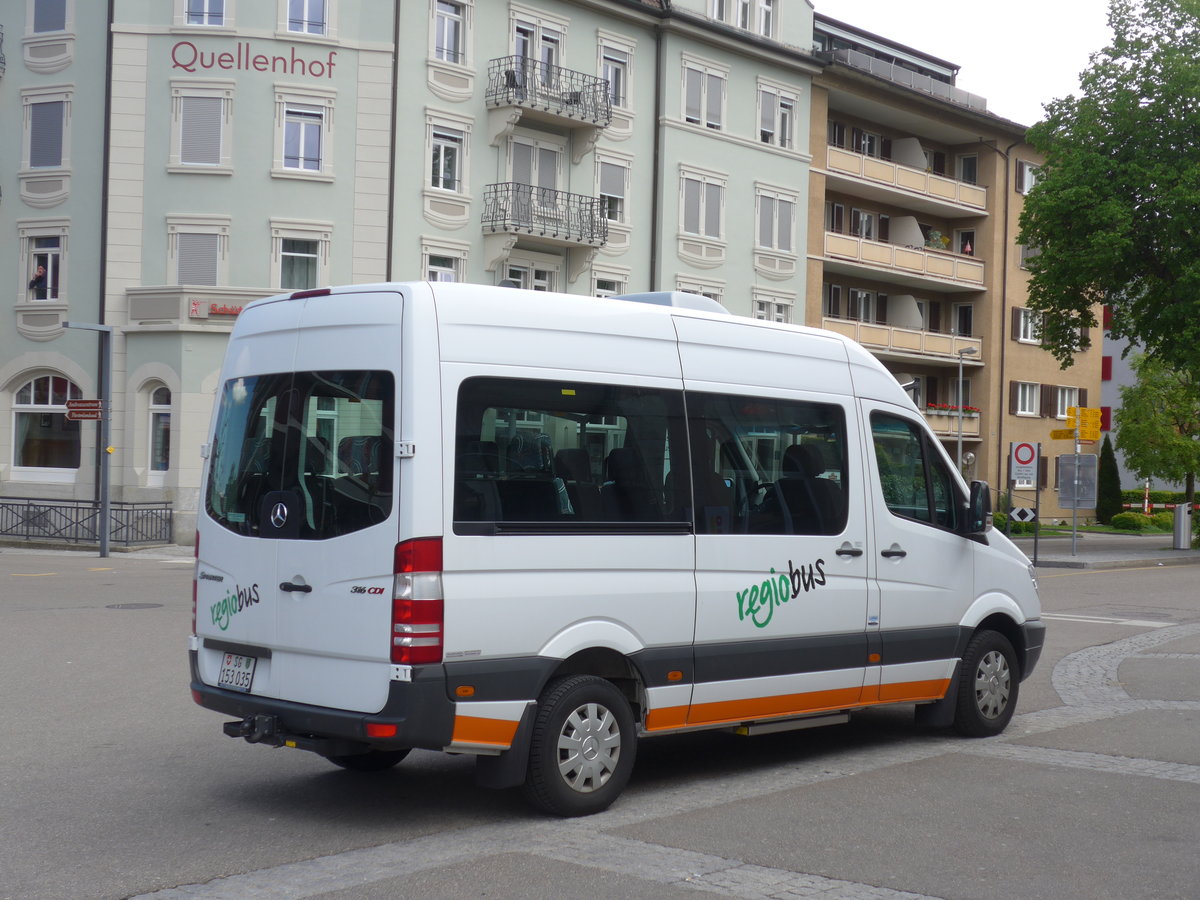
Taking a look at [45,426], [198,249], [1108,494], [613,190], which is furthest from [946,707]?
[1108,494]

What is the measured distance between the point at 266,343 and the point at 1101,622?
13397 millimetres

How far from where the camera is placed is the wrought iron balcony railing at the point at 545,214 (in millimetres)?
35094

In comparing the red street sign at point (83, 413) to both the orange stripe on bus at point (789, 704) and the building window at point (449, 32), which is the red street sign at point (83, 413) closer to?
the building window at point (449, 32)

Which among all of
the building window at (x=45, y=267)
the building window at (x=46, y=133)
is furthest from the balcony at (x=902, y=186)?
the building window at (x=45, y=267)

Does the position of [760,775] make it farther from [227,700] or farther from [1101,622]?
[1101,622]

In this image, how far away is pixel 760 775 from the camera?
782 centimetres

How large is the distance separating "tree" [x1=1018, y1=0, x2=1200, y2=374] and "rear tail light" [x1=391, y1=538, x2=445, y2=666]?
3258 cm

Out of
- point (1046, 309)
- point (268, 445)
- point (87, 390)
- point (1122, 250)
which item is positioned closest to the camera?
point (268, 445)

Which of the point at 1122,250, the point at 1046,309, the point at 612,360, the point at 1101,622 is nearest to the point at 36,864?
the point at 612,360

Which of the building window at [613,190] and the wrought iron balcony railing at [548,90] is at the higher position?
the wrought iron balcony railing at [548,90]

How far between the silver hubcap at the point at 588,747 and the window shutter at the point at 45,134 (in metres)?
30.9

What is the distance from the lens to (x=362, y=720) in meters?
6.20

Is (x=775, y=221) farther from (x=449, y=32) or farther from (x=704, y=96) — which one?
(x=449, y=32)

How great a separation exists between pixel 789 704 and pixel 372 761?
232 cm
